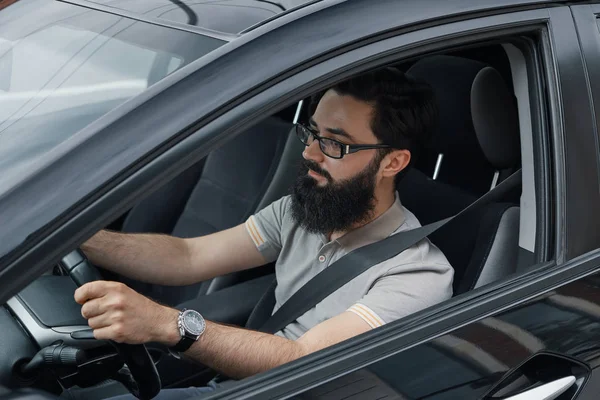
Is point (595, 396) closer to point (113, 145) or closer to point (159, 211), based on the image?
point (113, 145)

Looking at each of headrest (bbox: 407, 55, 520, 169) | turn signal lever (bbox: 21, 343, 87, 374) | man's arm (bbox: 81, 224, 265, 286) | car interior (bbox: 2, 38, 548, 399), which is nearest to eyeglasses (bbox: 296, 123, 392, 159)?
car interior (bbox: 2, 38, 548, 399)

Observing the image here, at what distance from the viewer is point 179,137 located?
134cm

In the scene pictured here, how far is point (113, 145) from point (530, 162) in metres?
0.94

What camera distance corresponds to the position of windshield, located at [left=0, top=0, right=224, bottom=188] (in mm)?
1446

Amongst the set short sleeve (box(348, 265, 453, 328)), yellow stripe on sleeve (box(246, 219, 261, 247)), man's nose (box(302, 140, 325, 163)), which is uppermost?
man's nose (box(302, 140, 325, 163))

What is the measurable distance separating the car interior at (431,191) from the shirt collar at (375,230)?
14 centimetres

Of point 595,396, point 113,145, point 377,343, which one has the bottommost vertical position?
point 595,396

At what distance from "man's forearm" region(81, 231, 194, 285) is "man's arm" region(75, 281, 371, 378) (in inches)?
24.4

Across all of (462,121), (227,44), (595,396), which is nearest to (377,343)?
(595,396)

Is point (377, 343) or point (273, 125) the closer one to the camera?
point (377, 343)

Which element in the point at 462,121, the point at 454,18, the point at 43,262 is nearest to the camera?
the point at 43,262

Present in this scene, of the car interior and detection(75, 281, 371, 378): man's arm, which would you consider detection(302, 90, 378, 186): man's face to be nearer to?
the car interior

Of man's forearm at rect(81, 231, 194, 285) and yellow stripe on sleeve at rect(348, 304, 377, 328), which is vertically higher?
man's forearm at rect(81, 231, 194, 285)

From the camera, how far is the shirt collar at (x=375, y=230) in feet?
7.48
